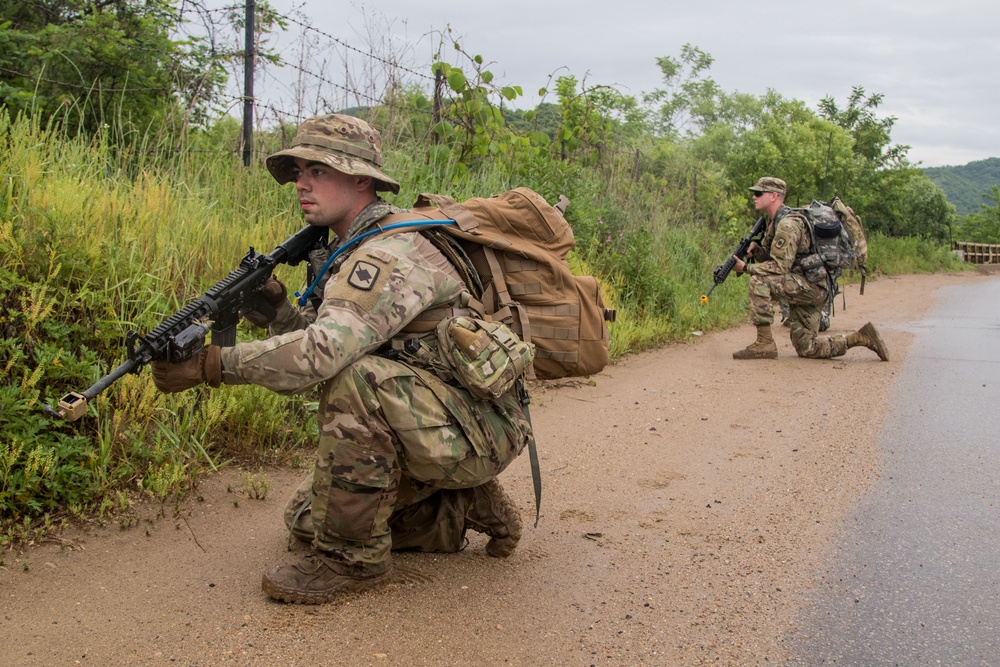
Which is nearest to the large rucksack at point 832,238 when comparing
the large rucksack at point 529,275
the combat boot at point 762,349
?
the combat boot at point 762,349

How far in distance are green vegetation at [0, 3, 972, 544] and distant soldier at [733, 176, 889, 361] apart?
3.07 feet

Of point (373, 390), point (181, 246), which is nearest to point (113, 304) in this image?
point (181, 246)

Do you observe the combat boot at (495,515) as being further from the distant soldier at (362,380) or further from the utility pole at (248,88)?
the utility pole at (248,88)

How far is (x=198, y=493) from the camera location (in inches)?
154

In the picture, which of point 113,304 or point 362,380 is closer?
point 362,380

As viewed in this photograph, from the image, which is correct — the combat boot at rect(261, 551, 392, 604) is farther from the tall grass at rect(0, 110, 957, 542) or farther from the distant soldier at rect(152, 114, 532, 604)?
the tall grass at rect(0, 110, 957, 542)

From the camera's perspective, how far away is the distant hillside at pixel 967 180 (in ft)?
222

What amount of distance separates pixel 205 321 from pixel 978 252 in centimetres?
2807

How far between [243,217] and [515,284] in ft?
9.79

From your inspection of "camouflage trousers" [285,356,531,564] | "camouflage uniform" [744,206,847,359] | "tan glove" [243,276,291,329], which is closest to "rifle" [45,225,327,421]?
"tan glove" [243,276,291,329]

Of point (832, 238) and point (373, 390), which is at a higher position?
point (832, 238)

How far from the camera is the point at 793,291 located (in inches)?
324

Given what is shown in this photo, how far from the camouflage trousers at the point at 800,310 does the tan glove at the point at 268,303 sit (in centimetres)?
562

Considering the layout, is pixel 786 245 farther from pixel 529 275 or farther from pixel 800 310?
pixel 529 275
